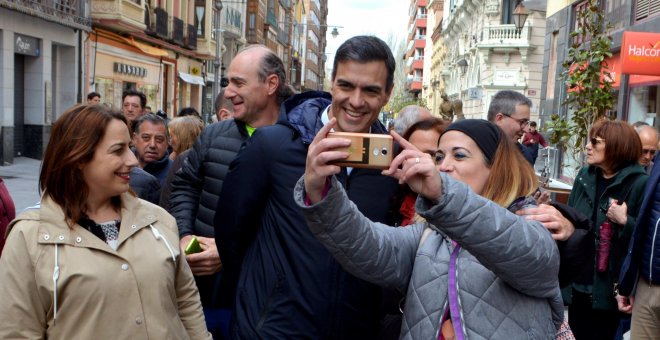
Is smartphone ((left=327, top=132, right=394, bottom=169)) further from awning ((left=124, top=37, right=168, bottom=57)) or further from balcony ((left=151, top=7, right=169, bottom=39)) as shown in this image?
balcony ((left=151, top=7, right=169, bottom=39))

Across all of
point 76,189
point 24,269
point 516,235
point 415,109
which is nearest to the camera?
point 516,235

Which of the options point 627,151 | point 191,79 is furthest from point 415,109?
point 191,79

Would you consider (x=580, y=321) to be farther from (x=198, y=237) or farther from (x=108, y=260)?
(x=108, y=260)

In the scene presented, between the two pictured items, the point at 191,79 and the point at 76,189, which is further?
the point at 191,79

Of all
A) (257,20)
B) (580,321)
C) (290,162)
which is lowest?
(580,321)

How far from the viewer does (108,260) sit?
285 centimetres

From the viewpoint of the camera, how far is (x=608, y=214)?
5.40m

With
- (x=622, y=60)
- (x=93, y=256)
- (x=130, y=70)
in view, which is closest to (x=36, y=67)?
(x=130, y=70)

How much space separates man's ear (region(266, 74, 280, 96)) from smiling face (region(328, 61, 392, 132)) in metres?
1.38

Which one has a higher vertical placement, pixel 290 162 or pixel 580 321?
pixel 290 162

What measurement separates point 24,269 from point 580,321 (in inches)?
164

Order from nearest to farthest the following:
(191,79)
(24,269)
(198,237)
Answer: (24,269) < (198,237) < (191,79)

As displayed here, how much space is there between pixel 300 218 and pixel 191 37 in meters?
34.9

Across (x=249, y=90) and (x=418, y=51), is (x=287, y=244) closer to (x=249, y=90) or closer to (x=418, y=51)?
(x=249, y=90)
